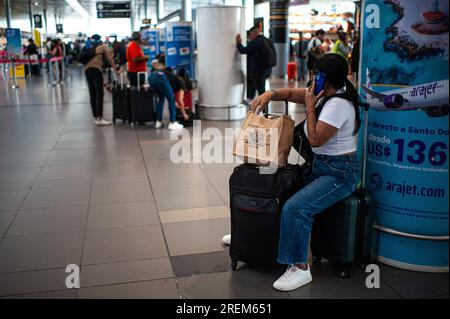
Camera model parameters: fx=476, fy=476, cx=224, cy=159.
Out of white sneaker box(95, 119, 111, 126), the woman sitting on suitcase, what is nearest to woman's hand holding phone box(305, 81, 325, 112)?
the woman sitting on suitcase

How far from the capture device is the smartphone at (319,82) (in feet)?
8.98

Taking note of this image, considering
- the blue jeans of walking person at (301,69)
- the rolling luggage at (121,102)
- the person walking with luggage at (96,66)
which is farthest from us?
the blue jeans of walking person at (301,69)

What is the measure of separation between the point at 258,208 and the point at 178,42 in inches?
424

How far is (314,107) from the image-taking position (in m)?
2.75

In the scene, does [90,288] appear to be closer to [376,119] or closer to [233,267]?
[233,267]

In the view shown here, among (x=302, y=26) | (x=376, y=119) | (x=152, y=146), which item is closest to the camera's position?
(x=376, y=119)

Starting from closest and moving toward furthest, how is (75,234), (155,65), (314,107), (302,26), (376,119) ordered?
(314,107), (376,119), (75,234), (155,65), (302,26)

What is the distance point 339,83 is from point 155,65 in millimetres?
5665

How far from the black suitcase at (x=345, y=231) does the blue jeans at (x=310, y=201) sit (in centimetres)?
9

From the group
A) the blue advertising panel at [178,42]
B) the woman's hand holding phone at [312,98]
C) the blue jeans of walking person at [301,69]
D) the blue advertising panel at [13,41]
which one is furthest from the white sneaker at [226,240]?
the blue advertising panel at [13,41]

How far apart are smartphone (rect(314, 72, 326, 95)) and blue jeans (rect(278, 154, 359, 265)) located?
391mm

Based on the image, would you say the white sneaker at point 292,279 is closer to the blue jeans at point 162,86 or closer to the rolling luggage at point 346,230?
the rolling luggage at point 346,230

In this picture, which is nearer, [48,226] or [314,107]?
[314,107]
